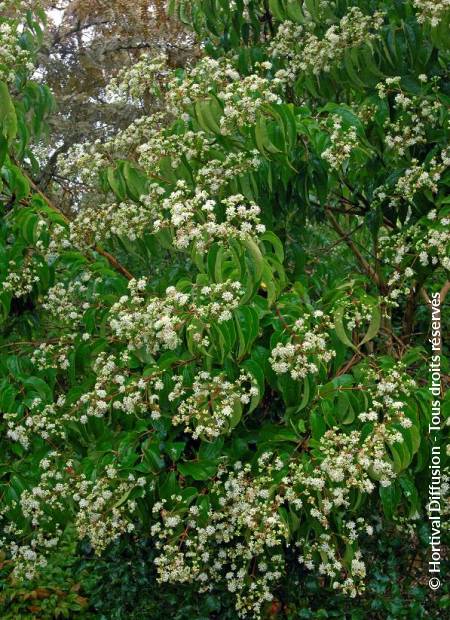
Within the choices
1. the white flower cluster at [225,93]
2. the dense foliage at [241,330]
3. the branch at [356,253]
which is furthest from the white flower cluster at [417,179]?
the white flower cluster at [225,93]

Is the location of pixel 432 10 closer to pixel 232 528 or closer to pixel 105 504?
pixel 232 528

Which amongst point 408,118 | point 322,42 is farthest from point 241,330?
point 322,42

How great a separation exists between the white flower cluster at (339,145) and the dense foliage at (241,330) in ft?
0.05

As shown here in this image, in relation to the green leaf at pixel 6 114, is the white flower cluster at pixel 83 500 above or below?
below

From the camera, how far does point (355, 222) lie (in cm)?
505

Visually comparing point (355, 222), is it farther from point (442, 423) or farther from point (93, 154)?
point (442, 423)

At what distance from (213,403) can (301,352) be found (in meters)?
0.35

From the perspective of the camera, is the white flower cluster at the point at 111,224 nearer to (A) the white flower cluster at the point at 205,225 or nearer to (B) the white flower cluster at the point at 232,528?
(A) the white flower cluster at the point at 205,225

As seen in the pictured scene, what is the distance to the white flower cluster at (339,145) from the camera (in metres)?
3.36

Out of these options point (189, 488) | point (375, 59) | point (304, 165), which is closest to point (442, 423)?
point (189, 488)

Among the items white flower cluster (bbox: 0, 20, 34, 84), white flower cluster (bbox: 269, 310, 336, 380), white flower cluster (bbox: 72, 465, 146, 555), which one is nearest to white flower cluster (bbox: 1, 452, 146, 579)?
white flower cluster (bbox: 72, 465, 146, 555)

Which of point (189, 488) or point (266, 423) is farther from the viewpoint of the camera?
point (266, 423)

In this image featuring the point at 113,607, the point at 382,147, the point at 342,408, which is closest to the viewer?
the point at 342,408

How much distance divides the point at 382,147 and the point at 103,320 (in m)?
1.54
